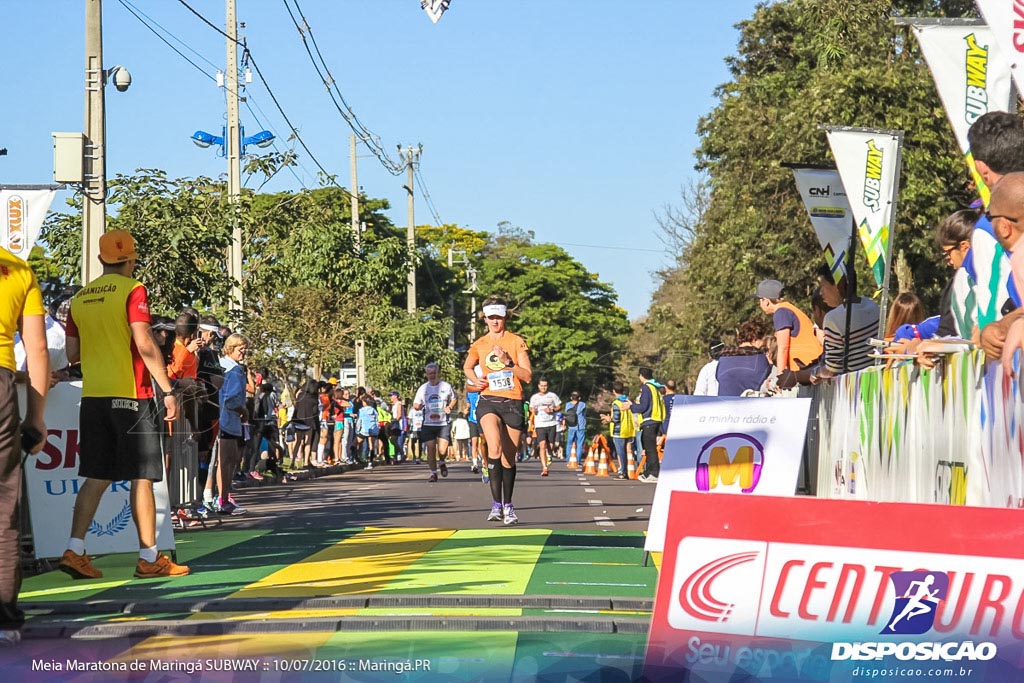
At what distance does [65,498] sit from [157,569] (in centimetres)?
125

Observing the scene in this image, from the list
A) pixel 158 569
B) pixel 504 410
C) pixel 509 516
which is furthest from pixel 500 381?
pixel 158 569

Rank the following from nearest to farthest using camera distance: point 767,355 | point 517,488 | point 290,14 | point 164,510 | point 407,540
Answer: point 164,510 < point 407,540 < point 767,355 < point 517,488 < point 290,14

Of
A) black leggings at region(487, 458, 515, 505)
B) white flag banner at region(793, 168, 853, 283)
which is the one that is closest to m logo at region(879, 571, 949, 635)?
black leggings at region(487, 458, 515, 505)

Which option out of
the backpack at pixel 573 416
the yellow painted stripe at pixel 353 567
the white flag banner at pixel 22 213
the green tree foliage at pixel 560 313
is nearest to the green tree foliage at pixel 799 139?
the backpack at pixel 573 416

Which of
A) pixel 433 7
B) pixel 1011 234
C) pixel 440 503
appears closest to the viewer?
pixel 1011 234

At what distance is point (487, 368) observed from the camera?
1423 centimetres

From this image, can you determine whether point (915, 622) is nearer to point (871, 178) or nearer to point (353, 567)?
point (353, 567)

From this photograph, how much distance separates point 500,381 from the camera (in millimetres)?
14102

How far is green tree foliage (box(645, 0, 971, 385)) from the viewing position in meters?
31.9

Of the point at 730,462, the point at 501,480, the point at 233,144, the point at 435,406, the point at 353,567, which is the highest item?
the point at 233,144

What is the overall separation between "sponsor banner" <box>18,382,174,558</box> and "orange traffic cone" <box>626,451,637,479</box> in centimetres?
1873

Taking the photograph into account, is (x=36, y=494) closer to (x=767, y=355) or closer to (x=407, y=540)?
(x=407, y=540)

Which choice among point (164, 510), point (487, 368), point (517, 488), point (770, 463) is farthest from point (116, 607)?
point (517, 488)

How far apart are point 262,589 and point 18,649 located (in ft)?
7.31
